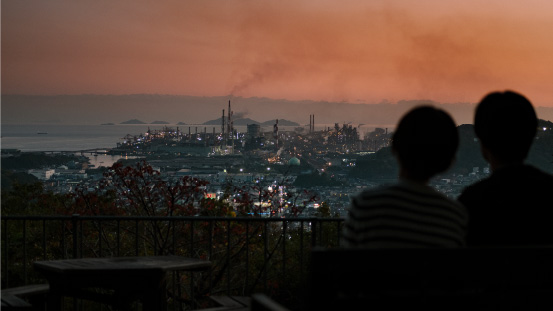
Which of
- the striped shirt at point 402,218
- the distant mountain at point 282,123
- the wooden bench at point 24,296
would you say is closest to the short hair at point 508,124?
the striped shirt at point 402,218

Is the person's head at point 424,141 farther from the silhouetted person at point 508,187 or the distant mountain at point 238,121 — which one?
the distant mountain at point 238,121

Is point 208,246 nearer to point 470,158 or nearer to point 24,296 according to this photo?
point 24,296

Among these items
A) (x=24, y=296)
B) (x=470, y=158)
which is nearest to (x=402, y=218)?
(x=24, y=296)

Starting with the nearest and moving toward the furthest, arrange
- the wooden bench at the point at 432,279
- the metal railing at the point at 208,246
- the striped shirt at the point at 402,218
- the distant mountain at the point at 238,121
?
the wooden bench at the point at 432,279, the striped shirt at the point at 402,218, the metal railing at the point at 208,246, the distant mountain at the point at 238,121

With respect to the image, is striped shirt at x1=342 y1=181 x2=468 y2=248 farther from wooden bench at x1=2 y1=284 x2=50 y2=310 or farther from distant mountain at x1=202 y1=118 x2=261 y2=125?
distant mountain at x1=202 y1=118 x2=261 y2=125

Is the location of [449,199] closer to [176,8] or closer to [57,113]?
[176,8]
